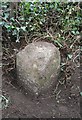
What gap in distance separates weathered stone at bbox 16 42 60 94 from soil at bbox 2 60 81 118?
0.30 feet

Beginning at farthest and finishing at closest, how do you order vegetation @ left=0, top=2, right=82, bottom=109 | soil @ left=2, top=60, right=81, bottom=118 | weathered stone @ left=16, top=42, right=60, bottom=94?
vegetation @ left=0, top=2, right=82, bottom=109 < weathered stone @ left=16, top=42, right=60, bottom=94 < soil @ left=2, top=60, right=81, bottom=118

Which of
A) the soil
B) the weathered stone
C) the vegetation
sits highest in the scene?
the vegetation

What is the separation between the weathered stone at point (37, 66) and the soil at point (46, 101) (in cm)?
9

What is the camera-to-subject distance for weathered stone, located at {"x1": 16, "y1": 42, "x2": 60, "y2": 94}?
10.2 feet

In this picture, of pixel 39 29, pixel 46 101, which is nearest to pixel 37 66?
pixel 46 101

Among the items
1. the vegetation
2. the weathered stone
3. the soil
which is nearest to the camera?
the soil

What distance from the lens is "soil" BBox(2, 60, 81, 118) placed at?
2.94 metres

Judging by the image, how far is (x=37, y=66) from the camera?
3.10m

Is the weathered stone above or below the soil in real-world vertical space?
above

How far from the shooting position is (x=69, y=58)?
3434 millimetres

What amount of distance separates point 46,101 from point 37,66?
0.38 m

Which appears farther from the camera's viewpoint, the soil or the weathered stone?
the weathered stone

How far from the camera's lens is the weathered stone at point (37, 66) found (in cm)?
310

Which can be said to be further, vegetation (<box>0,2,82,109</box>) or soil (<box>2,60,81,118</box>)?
vegetation (<box>0,2,82,109</box>)
